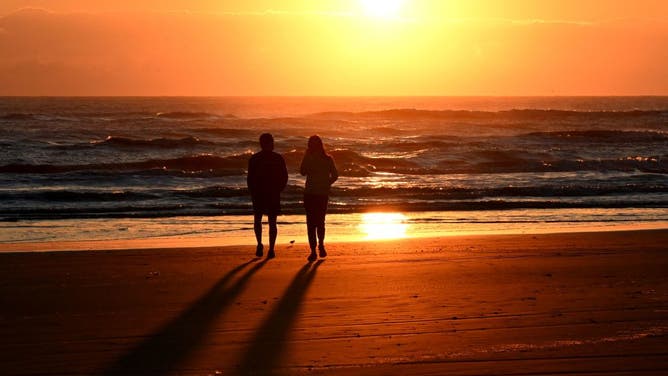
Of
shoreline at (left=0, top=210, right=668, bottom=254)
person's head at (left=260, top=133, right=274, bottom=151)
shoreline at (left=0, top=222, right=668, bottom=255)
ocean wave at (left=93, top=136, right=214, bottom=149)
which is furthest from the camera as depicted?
ocean wave at (left=93, top=136, right=214, bottom=149)

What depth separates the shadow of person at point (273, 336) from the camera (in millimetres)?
5570

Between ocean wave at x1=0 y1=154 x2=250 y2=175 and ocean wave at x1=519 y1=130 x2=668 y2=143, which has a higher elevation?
ocean wave at x1=0 y1=154 x2=250 y2=175

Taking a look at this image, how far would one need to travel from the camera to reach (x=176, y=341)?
6.20 m

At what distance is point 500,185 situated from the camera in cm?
2395

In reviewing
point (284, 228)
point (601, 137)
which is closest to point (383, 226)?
point (284, 228)

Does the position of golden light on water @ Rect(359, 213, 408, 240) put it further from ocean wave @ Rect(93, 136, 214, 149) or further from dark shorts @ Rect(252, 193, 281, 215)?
ocean wave @ Rect(93, 136, 214, 149)

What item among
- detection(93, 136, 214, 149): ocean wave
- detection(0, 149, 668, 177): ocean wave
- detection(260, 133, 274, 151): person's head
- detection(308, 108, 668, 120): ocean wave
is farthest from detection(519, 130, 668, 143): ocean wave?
detection(260, 133, 274, 151): person's head

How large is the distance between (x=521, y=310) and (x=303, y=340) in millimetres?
1936

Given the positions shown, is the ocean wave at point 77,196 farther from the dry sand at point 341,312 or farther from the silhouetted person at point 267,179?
the silhouetted person at point 267,179

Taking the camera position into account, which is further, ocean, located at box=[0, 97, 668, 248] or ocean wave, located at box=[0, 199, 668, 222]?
ocean wave, located at box=[0, 199, 668, 222]

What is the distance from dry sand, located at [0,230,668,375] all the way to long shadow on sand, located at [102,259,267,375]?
2cm

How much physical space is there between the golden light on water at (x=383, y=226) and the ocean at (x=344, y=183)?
0.05m

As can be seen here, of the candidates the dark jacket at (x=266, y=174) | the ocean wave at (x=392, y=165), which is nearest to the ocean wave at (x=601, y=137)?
the ocean wave at (x=392, y=165)

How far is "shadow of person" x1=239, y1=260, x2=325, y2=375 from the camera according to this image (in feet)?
18.3
